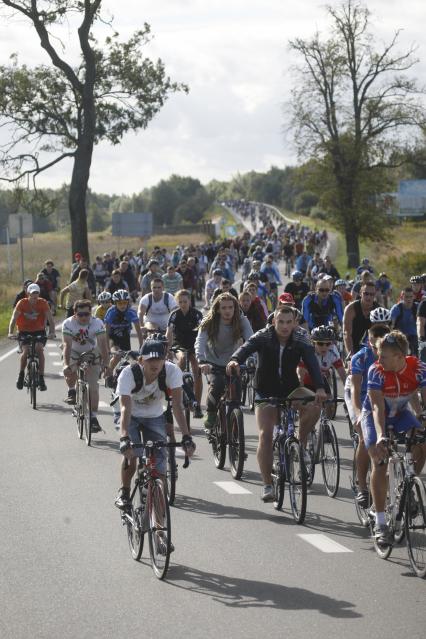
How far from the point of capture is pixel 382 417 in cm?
893

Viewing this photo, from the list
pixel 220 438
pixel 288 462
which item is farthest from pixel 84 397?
pixel 288 462

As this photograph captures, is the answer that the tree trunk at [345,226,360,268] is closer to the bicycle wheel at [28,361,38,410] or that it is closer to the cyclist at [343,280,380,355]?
the bicycle wheel at [28,361,38,410]

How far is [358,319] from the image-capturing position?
1518cm

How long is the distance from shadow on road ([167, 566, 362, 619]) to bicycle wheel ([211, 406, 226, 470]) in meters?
4.37

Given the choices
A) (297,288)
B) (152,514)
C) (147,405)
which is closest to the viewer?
(152,514)

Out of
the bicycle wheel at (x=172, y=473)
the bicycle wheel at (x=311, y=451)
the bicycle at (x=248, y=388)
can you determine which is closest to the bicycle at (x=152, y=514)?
the bicycle wheel at (x=172, y=473)

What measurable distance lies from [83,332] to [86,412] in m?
1.24

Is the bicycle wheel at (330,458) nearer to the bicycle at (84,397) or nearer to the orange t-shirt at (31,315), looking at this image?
the bicycle at (84,397)

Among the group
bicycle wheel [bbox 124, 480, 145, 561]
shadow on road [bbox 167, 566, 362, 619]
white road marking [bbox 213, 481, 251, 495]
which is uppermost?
bicycle wheel [bbox 124, 480, 145, 561]

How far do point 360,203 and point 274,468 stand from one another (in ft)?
181

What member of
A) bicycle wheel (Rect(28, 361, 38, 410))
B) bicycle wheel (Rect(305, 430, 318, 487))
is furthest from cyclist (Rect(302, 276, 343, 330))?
bicycle wheel (Rect(305, 430, 318, 487))

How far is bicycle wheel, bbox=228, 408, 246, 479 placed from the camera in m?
12.4

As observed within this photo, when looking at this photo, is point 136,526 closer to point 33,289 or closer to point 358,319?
point 358,319

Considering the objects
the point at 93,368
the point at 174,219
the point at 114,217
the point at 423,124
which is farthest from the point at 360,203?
the point at 174,219
